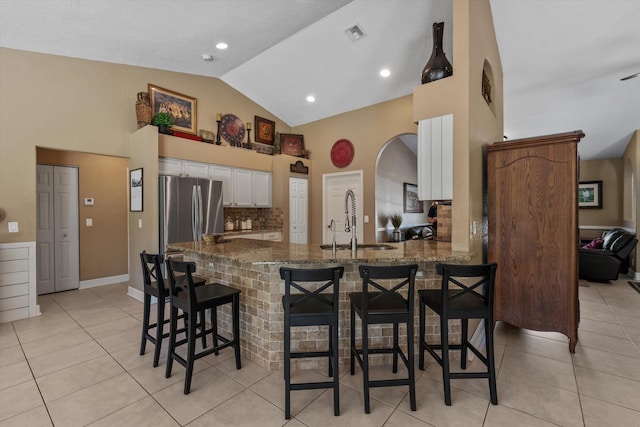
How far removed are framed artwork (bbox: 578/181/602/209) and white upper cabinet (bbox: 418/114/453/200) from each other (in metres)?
7.02

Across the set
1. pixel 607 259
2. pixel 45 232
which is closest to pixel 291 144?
pixel 45 232

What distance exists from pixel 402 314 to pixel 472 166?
148 cm

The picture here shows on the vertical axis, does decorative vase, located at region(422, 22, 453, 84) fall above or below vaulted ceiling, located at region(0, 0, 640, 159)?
below

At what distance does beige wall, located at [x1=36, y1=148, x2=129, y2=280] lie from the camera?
480 centimetres

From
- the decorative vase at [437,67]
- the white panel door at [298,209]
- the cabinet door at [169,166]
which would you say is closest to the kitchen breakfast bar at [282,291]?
the decorative vase at [437,67]

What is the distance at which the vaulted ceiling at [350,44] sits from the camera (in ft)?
9.93

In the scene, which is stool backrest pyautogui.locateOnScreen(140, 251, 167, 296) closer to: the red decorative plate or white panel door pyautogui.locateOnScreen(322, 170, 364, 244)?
white panel door pyautogui.locateOnScreen(322, 170, 364, 244)

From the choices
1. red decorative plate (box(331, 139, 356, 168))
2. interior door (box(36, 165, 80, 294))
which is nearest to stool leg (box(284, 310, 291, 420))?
red decorative plate (box(331, 139, 356, 168))

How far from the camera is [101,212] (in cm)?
501

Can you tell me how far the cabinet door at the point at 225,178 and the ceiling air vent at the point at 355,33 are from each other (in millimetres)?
2802

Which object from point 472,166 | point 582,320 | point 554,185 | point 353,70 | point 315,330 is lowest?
point 582,320

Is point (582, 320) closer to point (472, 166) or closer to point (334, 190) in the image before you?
point (472, 166)

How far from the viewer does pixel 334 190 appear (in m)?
5.95

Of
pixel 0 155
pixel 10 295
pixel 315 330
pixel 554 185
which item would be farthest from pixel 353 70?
pixel 10 295
